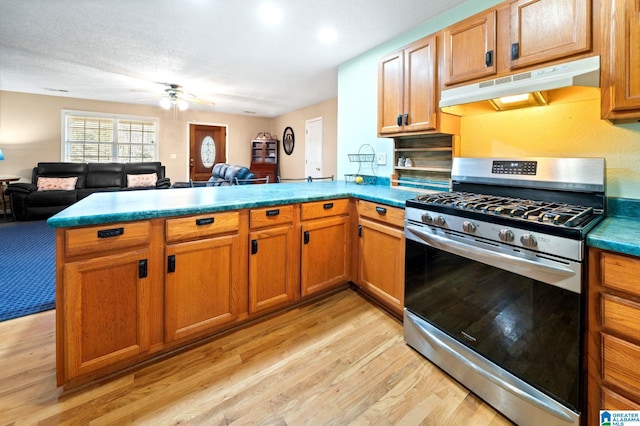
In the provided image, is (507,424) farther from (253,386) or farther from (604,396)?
(253,386)

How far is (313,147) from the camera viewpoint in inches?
271

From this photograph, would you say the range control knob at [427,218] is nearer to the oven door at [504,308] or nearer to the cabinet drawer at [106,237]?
the oven door at [504,308]

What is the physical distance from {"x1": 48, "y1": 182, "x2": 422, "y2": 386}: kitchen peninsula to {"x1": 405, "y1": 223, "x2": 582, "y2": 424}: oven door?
14.8 inches

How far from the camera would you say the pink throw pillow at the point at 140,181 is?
636 centimetres

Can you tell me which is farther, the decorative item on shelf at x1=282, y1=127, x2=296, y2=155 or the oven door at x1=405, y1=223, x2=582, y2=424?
the decorative item on shelf at x1=282, y1=127, x2=296, y2=155

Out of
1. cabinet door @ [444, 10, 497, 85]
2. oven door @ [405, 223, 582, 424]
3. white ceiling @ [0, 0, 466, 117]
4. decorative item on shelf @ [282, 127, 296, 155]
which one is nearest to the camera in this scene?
oven door @ [405, 223, 582, 424]

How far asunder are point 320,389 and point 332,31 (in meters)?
2.99

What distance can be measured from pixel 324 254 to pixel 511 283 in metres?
1.34

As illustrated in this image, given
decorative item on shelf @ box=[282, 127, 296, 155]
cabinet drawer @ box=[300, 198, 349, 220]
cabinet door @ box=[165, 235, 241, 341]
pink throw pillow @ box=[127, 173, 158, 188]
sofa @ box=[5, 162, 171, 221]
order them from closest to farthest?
cabinet door @ box=[165, 235, 241, 341] → cabinet drawer @ box=[300, 198, 349, 220] → sofa @ box=[5, 162, 171, 221] → pink throw pillow @ box=[127, 173, 158, 188] → decorative item on shelf @ box=[282, 127, 296, 155]

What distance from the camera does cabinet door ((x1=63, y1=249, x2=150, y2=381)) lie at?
1.38m

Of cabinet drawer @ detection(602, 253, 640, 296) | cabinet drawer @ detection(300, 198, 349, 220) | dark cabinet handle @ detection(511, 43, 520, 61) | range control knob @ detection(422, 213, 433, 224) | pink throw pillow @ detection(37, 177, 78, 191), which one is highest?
dark cabinet handle @ detection(511, 43, 520, 61)

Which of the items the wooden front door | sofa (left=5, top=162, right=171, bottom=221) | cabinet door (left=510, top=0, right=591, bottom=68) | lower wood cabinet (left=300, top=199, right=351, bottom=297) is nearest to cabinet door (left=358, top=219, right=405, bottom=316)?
lower wood cabinet (left=300, top=199, right=351, bottom=297)

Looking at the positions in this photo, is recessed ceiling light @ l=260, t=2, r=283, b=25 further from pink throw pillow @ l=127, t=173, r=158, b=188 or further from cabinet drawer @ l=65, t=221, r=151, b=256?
pink throw pillow @ l=127, t=173, r=158, b=188

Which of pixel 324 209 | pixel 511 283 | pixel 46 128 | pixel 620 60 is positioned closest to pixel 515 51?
pixel 620 60
